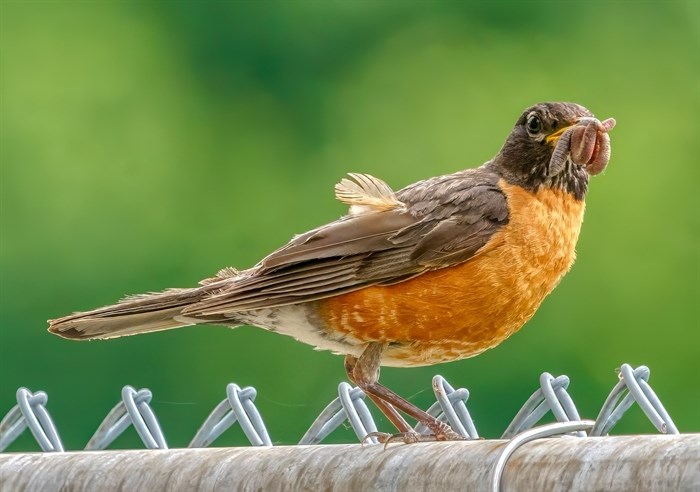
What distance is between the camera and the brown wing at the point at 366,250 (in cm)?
415

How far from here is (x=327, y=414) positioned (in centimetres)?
342

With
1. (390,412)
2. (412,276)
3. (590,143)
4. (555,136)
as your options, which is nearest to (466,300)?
(412,276)

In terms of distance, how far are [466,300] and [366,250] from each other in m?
0.37

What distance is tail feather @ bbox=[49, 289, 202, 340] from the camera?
4.02m

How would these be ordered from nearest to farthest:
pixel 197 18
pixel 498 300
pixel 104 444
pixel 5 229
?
pixel 104 444, pixel 498 300, pixel 5 229, pixel 197 18

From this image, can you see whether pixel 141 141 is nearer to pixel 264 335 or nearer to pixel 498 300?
pixel 264 335

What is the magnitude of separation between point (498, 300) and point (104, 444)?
1197 mm

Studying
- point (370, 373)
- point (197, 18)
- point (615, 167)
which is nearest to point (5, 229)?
point (197, 18)

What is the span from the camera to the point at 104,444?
12.0 feet

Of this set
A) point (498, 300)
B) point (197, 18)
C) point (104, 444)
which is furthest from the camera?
point (197, 18)

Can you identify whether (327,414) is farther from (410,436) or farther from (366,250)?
(366,250)

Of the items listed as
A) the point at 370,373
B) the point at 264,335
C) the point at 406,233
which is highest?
the point at 406,233

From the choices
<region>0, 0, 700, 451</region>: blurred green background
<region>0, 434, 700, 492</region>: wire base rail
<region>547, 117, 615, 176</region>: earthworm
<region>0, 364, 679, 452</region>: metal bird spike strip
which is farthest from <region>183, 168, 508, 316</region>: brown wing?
<region>0, 0, 700, 451</region>: blurred green background

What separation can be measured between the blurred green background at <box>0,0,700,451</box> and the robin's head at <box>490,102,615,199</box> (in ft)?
8.05
